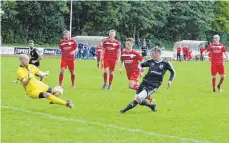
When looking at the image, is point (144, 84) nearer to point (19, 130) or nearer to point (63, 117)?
point (63, 117)

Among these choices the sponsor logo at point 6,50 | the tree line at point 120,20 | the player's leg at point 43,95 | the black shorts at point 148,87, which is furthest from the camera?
the tree line at point 120,20

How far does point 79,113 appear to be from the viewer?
12.6 m

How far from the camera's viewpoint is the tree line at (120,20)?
6188 centimetres

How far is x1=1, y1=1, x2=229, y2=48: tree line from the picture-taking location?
61.9 m

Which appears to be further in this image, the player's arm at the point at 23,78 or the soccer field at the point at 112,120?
the player's arm at the point at 23,78

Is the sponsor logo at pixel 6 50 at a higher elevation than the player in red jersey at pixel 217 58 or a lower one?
lower

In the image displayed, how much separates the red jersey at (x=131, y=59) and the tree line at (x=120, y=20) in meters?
45.0

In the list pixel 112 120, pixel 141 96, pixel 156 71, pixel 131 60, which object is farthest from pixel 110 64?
pixel 112 120

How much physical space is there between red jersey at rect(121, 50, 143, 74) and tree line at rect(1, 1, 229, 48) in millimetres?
45006

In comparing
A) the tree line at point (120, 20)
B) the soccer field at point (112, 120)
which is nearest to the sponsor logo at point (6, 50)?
the tree line at point (120, 20)

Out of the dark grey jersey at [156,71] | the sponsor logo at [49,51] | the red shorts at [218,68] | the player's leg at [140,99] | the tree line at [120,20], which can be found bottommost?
the sponsor logo at [49,51]

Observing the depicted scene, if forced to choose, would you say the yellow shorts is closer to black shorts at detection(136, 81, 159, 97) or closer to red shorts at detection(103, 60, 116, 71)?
black shorts at detection(136, 81, 159, 97)

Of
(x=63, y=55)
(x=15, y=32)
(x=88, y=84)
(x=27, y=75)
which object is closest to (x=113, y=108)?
(x=27, y=75)

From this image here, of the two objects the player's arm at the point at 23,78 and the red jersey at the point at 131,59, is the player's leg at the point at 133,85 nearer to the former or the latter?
the red jersey at the point at 131,59
